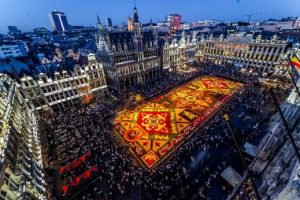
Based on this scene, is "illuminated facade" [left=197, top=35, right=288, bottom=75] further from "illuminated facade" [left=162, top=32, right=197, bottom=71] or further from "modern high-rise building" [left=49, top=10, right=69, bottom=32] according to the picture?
"modern high-rise building" [left=49, top=10, right=69, bottom=32]

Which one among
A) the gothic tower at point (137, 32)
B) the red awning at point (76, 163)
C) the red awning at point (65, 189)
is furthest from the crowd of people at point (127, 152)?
the gothic tower at point (137, 32)

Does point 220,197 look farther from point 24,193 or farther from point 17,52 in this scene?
point 17,52

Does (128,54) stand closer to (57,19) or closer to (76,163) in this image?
(76,163)

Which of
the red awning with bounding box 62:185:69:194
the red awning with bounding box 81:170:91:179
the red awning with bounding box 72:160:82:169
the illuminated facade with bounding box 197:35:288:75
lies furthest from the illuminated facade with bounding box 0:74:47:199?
the illuminated facade with bounding box 197:35:288:75

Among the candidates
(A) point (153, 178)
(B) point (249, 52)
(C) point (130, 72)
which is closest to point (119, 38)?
(C) point (130, 72)

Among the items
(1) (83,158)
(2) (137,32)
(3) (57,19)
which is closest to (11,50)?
(2) (137,32)
